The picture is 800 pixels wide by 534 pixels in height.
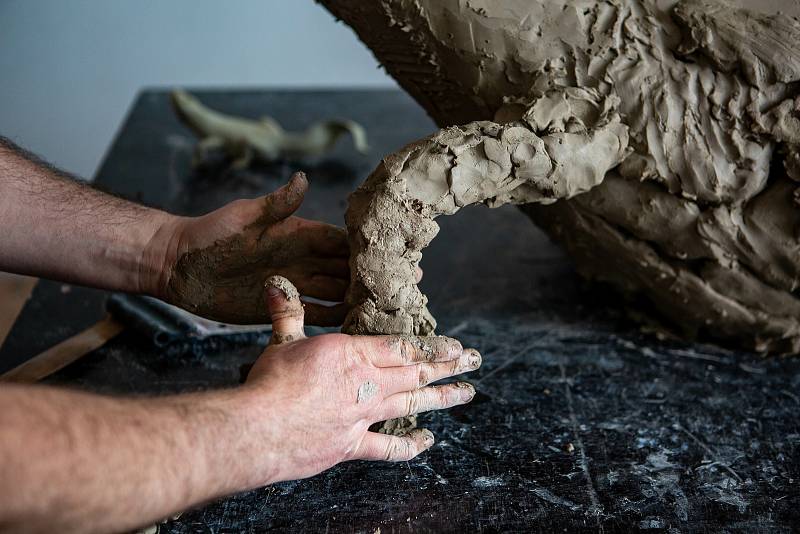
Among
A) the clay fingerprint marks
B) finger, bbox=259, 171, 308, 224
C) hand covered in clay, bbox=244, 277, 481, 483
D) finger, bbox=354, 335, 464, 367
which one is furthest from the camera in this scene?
the clay fingerprint marks

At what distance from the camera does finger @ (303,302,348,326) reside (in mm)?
1881

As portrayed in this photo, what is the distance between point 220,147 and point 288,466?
6.90ft

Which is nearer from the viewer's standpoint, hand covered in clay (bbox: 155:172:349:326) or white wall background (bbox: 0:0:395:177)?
hand covered in clay (bbox: 155:172:349:326)

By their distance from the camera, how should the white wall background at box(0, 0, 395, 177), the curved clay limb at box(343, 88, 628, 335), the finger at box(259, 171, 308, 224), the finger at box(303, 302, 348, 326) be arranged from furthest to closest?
the white wall background at box(0, 0, 395, 177) → the finger at box(303, 302, 348, 326) → the finger at box(259, 171, 308, 224) → the curved clay limb at box(343, 88, 628, 335)

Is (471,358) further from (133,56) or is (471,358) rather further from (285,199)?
(133,56)

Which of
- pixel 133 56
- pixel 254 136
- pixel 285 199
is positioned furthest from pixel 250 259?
pixel 133 56

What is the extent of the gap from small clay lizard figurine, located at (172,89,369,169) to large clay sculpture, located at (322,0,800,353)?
44.4 inches

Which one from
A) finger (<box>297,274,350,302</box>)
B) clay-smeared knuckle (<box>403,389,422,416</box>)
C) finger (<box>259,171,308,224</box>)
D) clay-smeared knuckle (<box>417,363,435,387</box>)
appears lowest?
clay-smeared knuckle (<box>403,389,422,416</box>)

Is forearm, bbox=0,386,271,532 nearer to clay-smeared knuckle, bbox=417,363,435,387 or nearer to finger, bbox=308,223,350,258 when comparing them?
clay-smeared knuckle, bbox=417,363,435,387

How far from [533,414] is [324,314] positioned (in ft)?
1.77

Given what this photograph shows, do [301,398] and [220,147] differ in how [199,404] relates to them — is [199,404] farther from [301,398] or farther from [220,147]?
[220,147]

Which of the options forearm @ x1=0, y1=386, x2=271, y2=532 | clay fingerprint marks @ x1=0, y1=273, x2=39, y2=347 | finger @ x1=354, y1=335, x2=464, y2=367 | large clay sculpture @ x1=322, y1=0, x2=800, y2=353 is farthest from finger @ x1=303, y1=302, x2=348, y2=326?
clay fingerprint marks @ x1=0, y1=273, x2=39, y2=347

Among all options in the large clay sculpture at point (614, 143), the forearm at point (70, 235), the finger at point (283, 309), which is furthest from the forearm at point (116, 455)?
the forearm at point (70, 235)

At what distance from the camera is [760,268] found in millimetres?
1987
